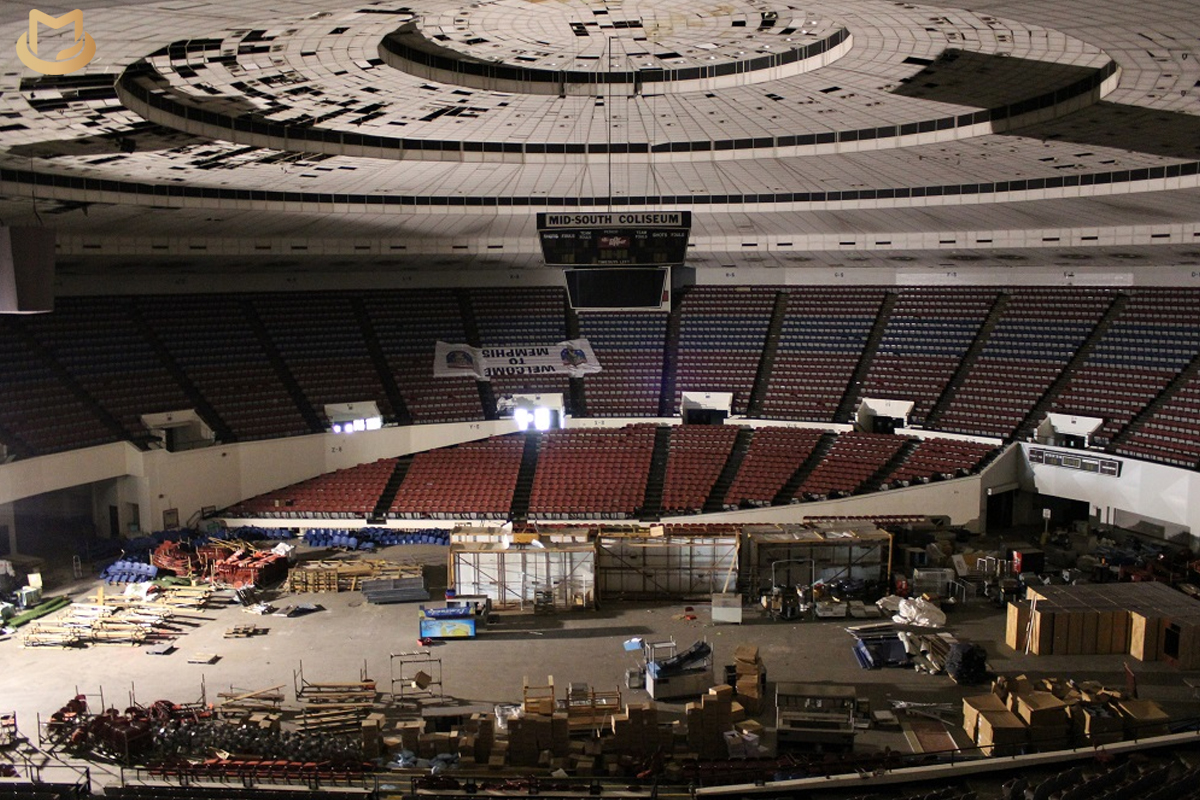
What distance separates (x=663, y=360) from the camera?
39.3 m

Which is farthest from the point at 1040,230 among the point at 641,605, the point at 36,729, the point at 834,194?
the point at 36,729

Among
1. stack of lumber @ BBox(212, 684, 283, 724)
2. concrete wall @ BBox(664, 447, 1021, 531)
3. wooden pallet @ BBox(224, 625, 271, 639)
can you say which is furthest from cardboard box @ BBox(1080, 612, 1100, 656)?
wooden pallet @ BBox(224, 625, 271, 639)

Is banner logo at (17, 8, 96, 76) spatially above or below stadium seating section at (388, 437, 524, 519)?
above

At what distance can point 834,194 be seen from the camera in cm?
3119

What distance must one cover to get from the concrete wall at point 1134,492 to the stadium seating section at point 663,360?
685 millimetres

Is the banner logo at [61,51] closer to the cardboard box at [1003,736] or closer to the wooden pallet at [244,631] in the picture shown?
the wooden pallet at [244,631]

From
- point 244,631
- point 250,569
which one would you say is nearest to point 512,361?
point 250,569

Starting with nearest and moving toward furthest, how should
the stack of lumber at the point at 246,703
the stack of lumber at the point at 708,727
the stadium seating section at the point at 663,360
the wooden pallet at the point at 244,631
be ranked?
the stack of lumber at the point at 708,727 < the stack of lumber at the point at 246,703 < the wooden pallet at the point at 244,631 < the stadium seating section at the point at 663,360

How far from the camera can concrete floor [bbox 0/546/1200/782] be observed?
19234mm

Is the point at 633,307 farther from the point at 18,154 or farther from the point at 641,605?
the point at 18,154

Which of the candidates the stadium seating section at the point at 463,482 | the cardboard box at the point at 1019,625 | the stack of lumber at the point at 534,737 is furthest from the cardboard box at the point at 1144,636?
the stadium seating section at the point at 463,482

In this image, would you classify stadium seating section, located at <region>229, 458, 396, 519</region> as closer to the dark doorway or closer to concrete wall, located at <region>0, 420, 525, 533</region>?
concrete wall, located at <region>0, 420, 525, 533</region>

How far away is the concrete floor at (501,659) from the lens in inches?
757

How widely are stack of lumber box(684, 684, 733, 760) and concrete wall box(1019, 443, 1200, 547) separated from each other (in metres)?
17.2
